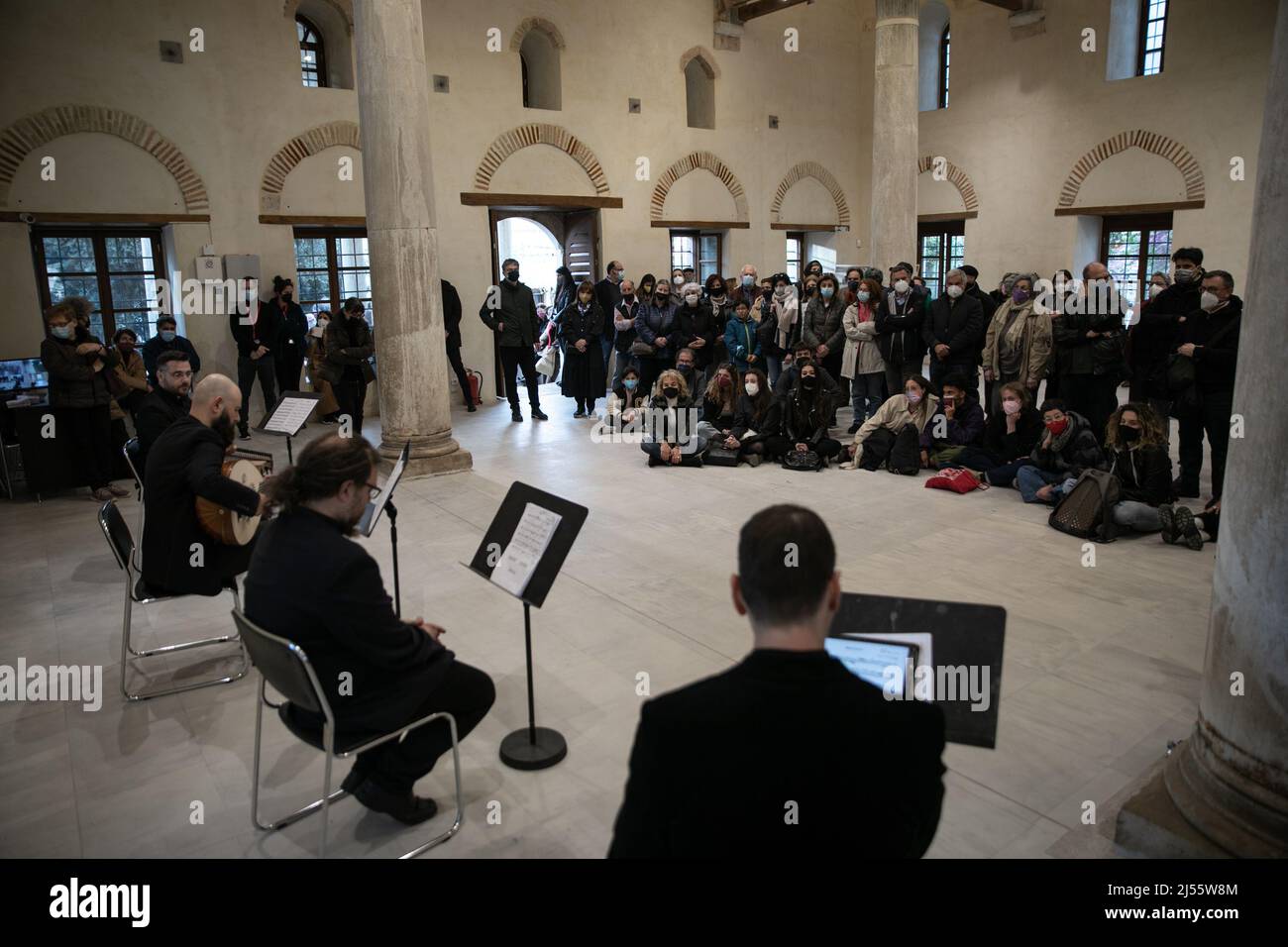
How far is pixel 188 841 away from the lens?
3367 millimetres

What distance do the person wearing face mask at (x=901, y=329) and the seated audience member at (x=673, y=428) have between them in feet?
6.93

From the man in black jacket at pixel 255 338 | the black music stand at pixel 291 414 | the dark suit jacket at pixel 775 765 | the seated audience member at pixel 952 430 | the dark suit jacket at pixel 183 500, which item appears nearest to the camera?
the dark suit jacket at pixel 775 765

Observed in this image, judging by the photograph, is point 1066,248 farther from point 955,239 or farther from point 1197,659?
point 1197,659

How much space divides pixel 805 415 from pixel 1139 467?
3.03 metres

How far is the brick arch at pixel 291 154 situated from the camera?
11.1 metres

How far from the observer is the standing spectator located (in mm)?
7984

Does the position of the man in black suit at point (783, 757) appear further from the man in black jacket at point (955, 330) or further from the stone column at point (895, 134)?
the stone column at point (895, 134)

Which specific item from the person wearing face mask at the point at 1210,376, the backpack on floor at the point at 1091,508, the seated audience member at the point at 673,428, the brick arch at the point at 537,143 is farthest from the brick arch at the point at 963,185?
the backpack on floor at the point at 1091,508

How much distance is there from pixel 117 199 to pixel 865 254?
1138 cm

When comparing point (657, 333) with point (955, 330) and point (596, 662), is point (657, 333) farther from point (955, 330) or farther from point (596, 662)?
point (596, 662)

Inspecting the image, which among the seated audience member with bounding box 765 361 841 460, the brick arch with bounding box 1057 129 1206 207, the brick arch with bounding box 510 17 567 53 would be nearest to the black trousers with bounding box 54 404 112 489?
the seated audience member with bounding box 765 361 841 460

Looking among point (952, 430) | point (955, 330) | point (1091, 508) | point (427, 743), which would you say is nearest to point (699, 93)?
point (955, 330)
